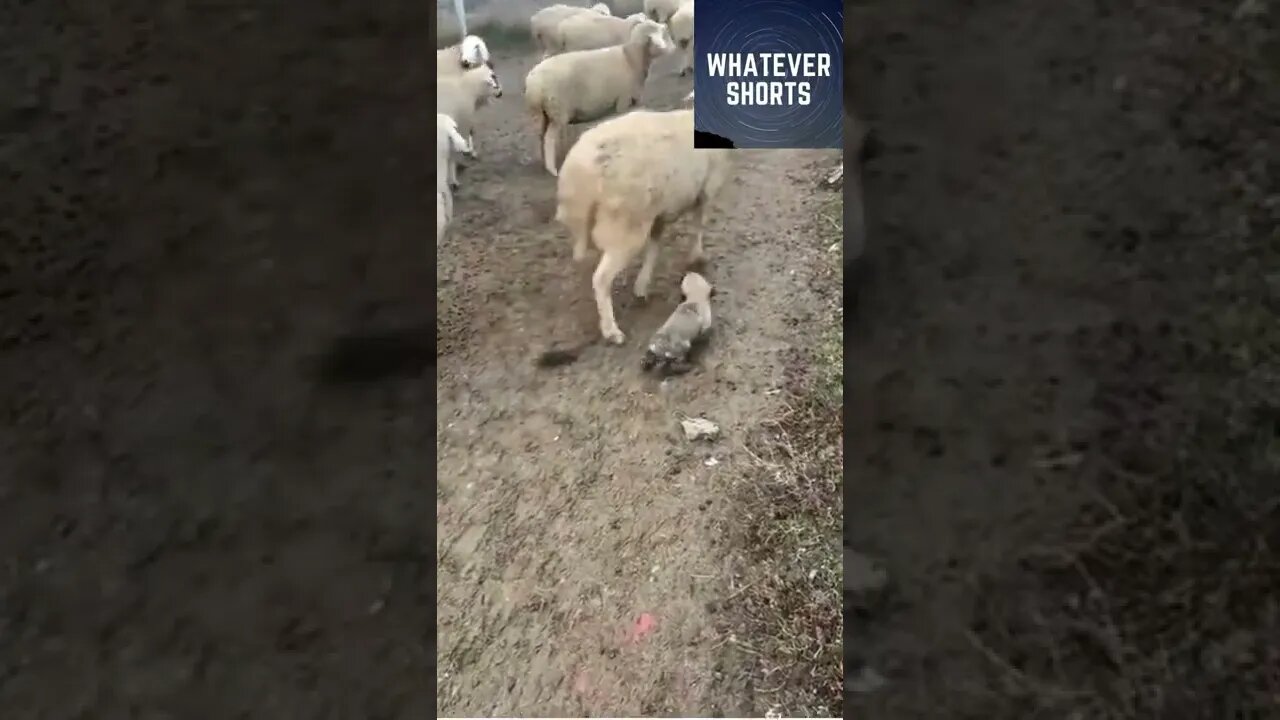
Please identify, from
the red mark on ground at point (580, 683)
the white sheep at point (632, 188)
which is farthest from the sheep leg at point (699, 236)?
the red mark on ground at point (580, 683)

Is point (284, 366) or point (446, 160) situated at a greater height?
point (446, 160)

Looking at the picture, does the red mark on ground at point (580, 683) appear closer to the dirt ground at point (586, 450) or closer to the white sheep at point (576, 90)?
the dirt ground at point (586, 450)

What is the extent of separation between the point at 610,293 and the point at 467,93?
133mm

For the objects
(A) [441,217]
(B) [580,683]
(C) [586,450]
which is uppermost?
(A) [441,217]

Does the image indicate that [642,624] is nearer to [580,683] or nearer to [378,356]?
Answer: [580,683]

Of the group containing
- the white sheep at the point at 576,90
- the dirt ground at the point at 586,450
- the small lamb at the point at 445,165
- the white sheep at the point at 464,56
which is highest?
the white sheep at the point at 464,56

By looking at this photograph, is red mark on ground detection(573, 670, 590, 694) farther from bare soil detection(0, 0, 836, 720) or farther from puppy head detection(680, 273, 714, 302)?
puppy head detection(680, 273, 714, 302)

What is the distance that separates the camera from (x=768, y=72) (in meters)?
0.54

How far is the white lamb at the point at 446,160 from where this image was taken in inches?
21.8

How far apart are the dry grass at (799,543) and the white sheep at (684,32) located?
109mm

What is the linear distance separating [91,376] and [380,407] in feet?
0.55

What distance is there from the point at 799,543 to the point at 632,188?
21 cm

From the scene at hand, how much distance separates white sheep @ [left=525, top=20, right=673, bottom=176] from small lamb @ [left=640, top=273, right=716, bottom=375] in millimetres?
100

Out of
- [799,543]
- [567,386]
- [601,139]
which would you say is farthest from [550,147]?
[799,543]
